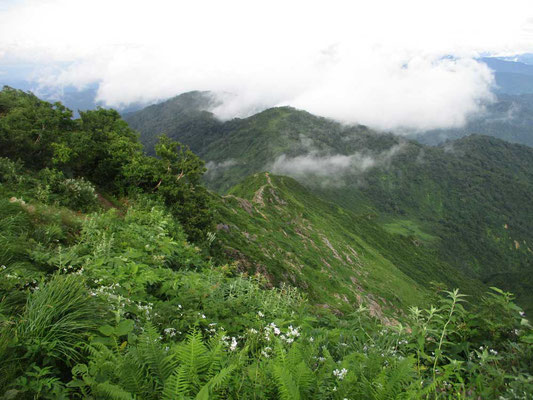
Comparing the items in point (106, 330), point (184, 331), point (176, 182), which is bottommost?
point (176, 182)

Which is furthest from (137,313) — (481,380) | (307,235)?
(307,235)

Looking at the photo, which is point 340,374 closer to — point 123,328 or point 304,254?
point 123,328

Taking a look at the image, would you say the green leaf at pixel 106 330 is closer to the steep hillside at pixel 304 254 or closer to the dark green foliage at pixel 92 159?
the dark green foliage at pixel 92 159

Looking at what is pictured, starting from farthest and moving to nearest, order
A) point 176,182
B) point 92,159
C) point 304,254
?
point 304,254 → point 176,182 → point 92,159

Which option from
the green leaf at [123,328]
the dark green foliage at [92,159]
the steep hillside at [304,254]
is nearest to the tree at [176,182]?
the dark green foliage at [92,159]

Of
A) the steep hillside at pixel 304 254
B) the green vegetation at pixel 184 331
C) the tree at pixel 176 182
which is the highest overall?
the green vegetation at pixel 184 331

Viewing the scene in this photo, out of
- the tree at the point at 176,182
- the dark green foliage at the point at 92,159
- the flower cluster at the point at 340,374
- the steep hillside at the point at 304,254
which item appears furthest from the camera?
the steep hillside at the point at 304,254

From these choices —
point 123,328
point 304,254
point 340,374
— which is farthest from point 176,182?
point 304,254

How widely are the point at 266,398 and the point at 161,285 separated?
4.10m

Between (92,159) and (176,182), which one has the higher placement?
(92,159)

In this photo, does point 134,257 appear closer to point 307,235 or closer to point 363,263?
point 307,235

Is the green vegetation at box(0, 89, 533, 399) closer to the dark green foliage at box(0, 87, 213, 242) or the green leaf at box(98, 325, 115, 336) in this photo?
the green leaf at box(98, 325, 115, 336)

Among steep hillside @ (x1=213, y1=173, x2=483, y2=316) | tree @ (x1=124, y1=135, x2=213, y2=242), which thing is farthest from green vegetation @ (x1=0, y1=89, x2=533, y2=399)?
steep hillside @ (x1=213, y1=173, x2=483, y2=316)

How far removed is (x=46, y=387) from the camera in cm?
282
